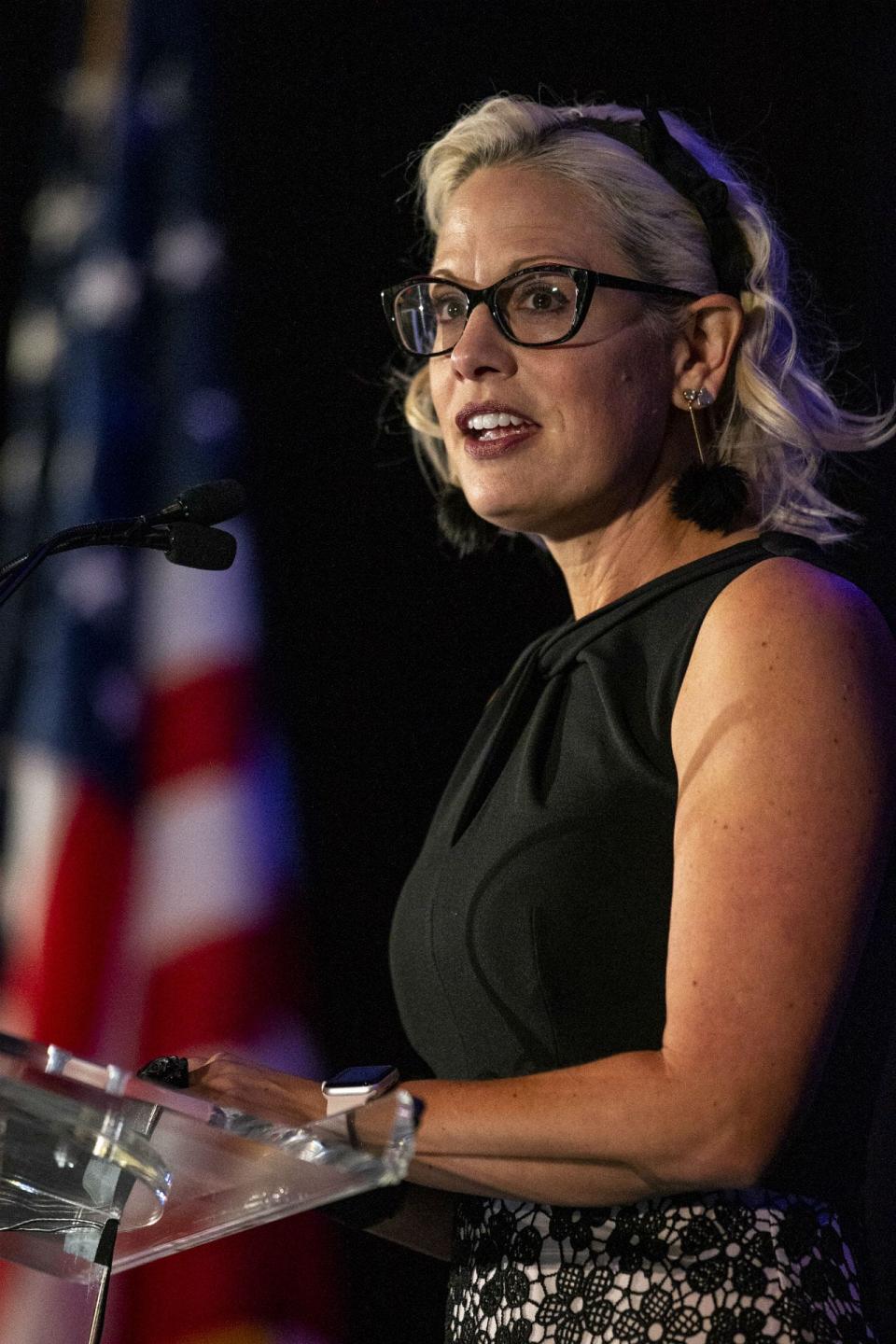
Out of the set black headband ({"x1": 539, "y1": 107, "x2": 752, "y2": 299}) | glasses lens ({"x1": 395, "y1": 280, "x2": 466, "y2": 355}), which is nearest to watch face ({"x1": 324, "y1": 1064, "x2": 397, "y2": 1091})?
glasses lens ({"x1": 395, "y1": 280, "x2": 466, "y2": 355})

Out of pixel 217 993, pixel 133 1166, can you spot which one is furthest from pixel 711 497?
pixel 217 993

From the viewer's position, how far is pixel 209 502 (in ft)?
4.32

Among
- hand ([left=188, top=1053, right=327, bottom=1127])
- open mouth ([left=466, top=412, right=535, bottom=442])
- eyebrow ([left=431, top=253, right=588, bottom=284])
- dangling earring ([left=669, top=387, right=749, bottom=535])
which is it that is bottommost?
hand ([left=188, top=1053, right=327, bottom=1127])

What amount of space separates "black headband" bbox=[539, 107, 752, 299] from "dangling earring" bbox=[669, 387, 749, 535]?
0.97 feet

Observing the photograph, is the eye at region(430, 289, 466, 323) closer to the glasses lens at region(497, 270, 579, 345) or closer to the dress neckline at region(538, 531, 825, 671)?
the glasses lens at region(497, 270, 579, 345)

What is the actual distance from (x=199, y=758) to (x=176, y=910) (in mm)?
289

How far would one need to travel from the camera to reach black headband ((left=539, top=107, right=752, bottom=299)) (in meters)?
1.85

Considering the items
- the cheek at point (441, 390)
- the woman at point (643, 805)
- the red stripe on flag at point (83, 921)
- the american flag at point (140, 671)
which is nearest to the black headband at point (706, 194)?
the woman at point (643, 805)

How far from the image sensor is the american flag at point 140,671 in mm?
2535

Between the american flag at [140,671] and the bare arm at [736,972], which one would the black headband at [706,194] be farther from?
the american flag at [140,671]

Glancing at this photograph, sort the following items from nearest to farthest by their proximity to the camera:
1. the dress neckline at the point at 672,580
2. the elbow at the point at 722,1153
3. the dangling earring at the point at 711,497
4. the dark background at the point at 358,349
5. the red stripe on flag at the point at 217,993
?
1. the elbow at the point at 722,1153
2. the dress neckline at the point at 672,580
3. the dangling earring at the point at 711,497
4. the red stripe on flag at the point at 217,993
5. the dark background at the point at 358,349

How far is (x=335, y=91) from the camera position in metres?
2.76

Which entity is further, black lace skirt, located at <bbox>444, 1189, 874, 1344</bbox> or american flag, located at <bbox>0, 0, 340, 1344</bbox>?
american flag, located at <bbox>0, 0, 340, 1344</bbox>

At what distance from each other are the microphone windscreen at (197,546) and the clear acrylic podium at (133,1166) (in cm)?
55
